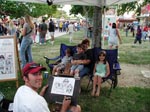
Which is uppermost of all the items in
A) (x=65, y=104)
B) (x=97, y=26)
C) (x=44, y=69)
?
(x=97, y=26)

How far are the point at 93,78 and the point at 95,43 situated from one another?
254 cm

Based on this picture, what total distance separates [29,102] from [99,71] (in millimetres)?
4498

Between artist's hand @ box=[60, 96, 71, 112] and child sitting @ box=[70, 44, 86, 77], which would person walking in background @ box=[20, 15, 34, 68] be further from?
artist's hand @ box=[60, 96, 71, 112]

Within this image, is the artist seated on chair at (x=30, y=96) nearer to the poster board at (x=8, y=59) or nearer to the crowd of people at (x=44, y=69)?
the crowd of people at (x=44, y=69)

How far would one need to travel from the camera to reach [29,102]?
2.80 meters

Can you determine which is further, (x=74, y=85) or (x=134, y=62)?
(x=134, y=62)

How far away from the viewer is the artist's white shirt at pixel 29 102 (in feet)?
9.16

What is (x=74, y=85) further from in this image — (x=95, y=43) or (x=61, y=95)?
(x=95, y=43)

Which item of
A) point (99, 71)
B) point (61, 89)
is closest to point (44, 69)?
point (61, 89)

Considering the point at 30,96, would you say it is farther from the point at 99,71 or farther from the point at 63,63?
the point at 63,63

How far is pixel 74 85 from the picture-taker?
15.3 ft

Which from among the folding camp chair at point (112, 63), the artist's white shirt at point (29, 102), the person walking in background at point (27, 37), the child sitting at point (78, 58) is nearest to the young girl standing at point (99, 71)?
the folding camp chair at point (112, 63)

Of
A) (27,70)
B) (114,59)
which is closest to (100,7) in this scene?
(114,59)

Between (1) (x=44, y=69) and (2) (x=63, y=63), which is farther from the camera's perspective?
(2) (x=63, y=63)
